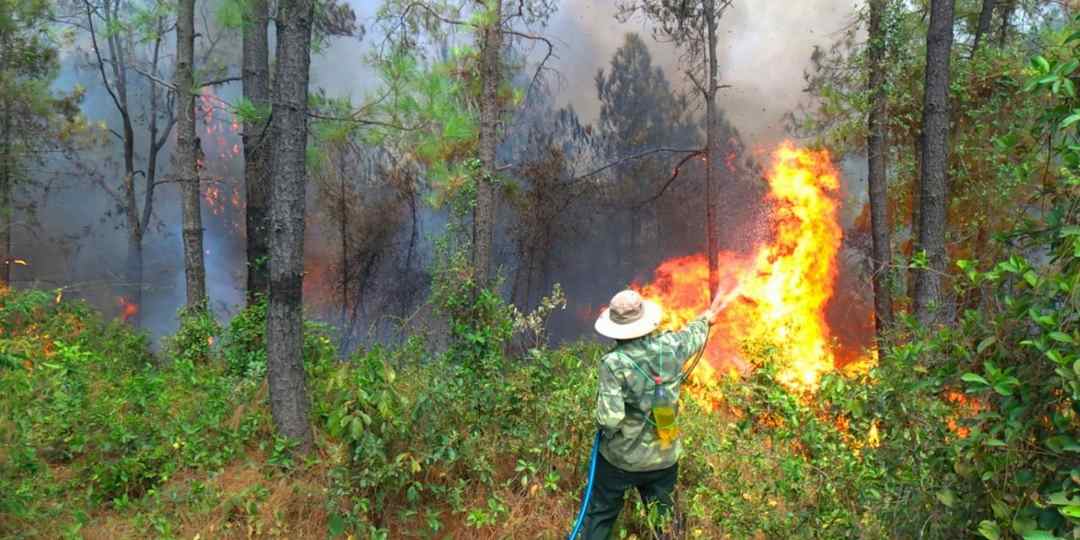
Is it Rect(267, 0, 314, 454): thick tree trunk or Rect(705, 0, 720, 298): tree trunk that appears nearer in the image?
Rect(267, 0, 314, 454): thick tree trunk

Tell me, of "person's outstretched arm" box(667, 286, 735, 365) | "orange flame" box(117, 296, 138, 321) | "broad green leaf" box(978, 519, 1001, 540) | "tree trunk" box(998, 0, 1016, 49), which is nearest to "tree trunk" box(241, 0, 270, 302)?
"person's outstretched arm" box(667, 286, 735, 365)

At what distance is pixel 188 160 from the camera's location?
9703 millimetres

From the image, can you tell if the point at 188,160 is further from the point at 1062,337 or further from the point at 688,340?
the point at 1062,337

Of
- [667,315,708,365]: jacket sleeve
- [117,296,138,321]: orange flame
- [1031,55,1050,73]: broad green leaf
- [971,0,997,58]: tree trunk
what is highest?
[971,0,997,58]: tree trunk

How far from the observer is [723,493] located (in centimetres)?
438

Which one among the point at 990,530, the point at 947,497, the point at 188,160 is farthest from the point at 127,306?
the point at 990,530

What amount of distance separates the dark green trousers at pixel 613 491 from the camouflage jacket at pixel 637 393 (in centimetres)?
8

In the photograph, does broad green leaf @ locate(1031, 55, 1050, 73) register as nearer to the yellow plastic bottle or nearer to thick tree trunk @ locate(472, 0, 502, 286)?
the yellow plastic bottle

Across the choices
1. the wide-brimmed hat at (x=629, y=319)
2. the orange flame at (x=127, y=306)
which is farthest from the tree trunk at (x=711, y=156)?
the orange flame at (x=127, y=306)

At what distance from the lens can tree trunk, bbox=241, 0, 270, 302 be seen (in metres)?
9.70

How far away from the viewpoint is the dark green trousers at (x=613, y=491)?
3814mm

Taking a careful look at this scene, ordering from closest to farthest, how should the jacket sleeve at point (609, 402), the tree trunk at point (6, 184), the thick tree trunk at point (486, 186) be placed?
the jacket sleeve at point (609, 402)
the thick tree trunk at point (486, 186)
the tree trunk at point (6, 184)

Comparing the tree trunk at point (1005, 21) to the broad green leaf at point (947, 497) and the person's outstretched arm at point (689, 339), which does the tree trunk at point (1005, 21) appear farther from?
the broad green leaf at point (947, 497)

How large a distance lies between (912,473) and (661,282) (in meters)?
12.1
